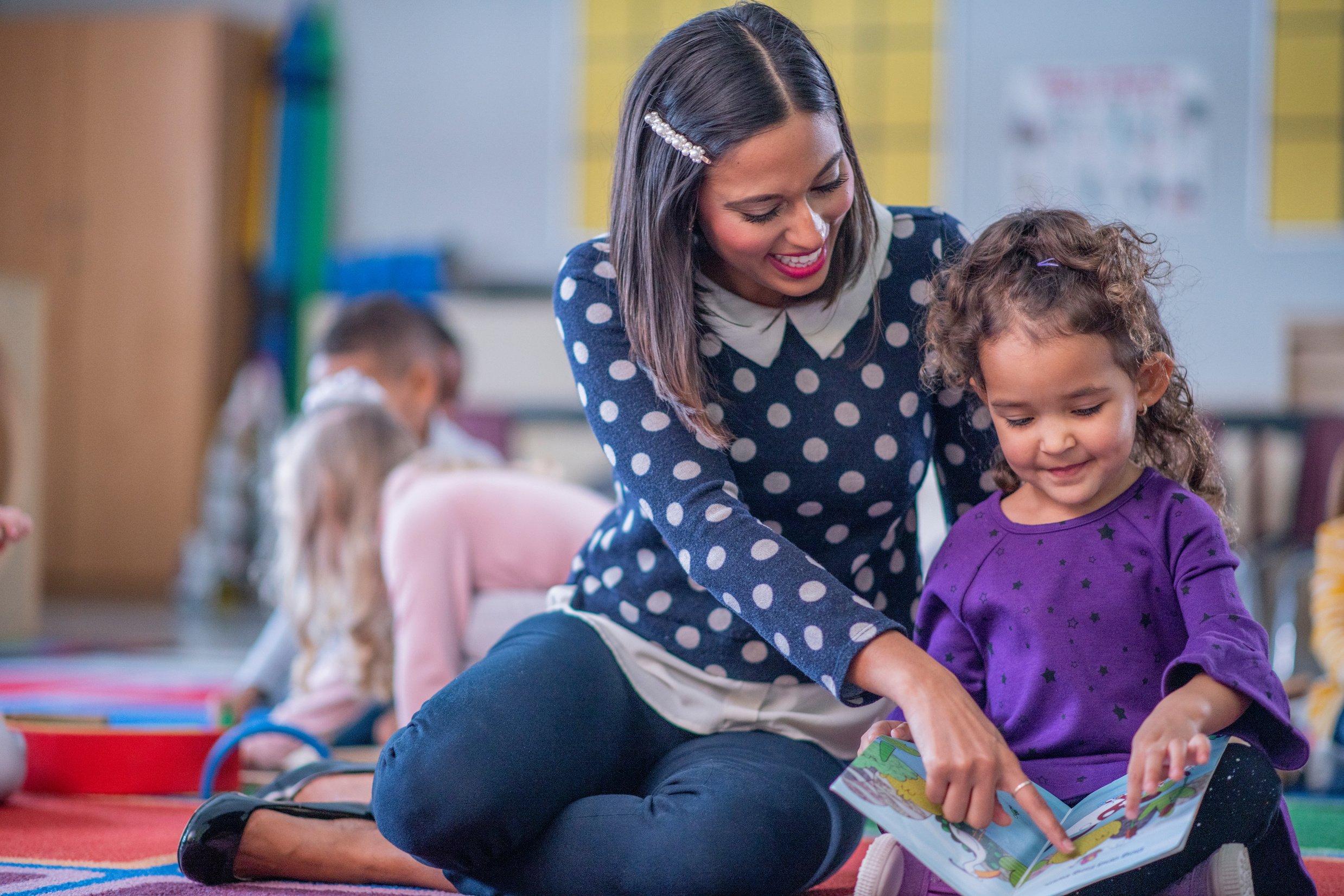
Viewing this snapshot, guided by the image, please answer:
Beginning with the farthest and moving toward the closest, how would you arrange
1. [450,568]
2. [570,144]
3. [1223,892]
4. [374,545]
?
[570,144] → [374,545] → [450,568] → [1223,892]

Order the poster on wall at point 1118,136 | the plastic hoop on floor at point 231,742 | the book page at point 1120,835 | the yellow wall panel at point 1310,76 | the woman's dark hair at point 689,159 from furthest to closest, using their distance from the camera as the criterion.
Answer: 1. the poster on wall at point 1118,136
2. the yellow wall panel at point 1310,76
3. the plastic hoop on floor at point 231,742
4. the woman's dark hair at point 689,159
5. the book page at point 1120,835

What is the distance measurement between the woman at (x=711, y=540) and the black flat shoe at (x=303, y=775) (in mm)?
181

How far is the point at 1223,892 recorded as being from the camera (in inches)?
33.9

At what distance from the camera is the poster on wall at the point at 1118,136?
4539mm

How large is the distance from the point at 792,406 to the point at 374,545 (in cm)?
86

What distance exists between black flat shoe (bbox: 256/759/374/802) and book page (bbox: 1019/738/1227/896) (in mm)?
673

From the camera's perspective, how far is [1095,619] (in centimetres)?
95

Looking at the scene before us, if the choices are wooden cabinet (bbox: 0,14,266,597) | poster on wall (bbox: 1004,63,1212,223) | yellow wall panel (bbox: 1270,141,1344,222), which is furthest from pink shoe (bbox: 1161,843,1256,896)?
wooden cabinet (bbox: 0,14,266,597)

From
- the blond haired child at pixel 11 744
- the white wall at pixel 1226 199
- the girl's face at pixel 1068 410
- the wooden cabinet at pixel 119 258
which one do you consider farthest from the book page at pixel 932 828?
the wooden cabinet at pixel 119 258

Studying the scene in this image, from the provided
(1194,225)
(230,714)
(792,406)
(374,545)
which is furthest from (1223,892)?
(1194,225)

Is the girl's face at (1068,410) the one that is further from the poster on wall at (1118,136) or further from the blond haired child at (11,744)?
the poster on wall at (1118,136)

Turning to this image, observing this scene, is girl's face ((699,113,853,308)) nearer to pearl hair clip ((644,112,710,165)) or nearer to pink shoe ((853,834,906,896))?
pearl hair clip ((644,112,710,165))

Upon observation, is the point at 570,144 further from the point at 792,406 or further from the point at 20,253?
the point at 792,406

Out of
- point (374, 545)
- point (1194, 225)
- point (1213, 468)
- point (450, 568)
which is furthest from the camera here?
point (1194, 225)
